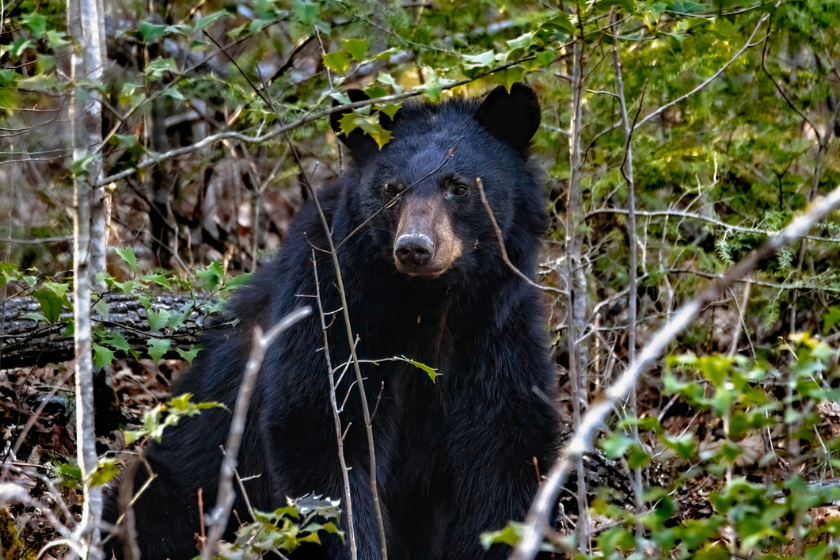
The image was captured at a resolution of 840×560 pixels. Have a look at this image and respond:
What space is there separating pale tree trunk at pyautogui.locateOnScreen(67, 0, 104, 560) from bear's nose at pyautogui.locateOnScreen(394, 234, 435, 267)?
1.37 meters

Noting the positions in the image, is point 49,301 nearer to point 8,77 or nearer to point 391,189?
point 8,77

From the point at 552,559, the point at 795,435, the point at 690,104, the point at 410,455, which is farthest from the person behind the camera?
the point at 690,104

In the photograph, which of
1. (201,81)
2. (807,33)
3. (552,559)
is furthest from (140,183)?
(807,33)

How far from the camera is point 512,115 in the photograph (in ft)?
14.7

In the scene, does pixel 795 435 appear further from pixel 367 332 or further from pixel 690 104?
pixel 690 104

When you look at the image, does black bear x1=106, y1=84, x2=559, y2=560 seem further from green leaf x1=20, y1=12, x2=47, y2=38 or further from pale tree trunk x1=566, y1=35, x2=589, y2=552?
green leaf x1=20, y1=12, x2=47, y2=38

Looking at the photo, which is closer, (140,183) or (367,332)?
(367,332)

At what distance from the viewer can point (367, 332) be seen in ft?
13.9

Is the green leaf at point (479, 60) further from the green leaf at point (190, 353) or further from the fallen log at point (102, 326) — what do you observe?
the green leaf at point (190, 353)

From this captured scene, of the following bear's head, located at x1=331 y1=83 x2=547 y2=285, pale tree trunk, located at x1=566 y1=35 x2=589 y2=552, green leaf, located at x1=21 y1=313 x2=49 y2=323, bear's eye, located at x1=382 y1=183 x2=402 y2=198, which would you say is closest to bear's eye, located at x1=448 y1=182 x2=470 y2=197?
bear's head, located at x1=331 y1=83 x2=547 y2=285

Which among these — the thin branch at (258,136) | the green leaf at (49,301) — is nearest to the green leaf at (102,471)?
the thin branch at (258,136)

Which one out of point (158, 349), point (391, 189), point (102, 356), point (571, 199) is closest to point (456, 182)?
point (391, 189)

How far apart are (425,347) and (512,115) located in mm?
1233

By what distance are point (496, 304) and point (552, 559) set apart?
146 centimetres
